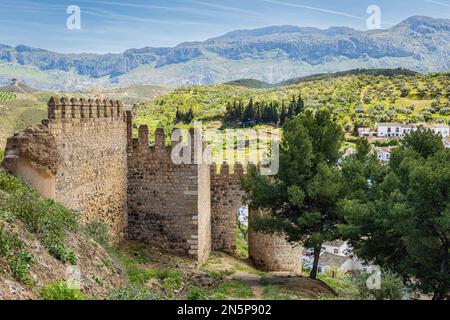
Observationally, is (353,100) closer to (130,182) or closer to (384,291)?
(130,182)

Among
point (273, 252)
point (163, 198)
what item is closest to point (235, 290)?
point (163, 198)

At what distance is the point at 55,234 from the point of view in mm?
9648

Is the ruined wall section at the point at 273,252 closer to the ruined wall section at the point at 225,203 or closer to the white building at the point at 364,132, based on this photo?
the ruined wall section at the point at 225,203

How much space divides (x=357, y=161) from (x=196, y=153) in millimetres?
5629

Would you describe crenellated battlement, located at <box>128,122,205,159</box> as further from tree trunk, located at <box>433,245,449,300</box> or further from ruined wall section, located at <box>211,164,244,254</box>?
tree trunk, located at <box>433,245,449,300</box>

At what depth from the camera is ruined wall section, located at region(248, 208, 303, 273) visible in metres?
19.7

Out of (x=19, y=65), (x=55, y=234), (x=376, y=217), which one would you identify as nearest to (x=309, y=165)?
(x=376, y=217)

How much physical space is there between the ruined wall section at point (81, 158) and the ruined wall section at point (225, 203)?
383 cm

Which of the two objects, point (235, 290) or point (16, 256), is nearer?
point (16, 256)

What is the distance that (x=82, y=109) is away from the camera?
1459 cm

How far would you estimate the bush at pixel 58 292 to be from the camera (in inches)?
284

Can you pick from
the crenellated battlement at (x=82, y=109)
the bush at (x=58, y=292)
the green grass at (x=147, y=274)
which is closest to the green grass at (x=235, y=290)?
the green grass at (x=147, y=274)

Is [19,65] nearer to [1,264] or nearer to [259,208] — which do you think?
[259,208]

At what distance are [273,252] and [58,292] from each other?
1312cm
